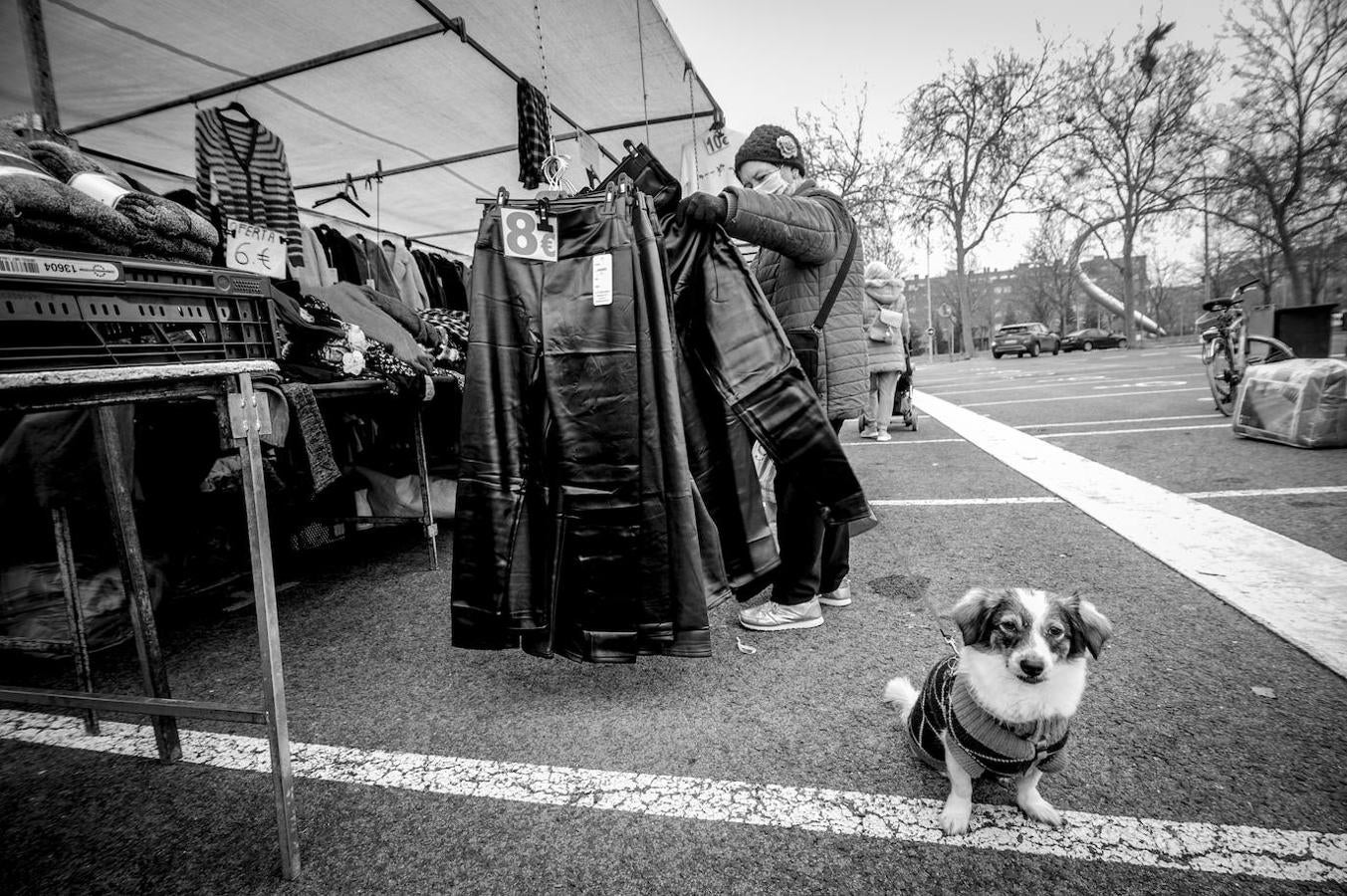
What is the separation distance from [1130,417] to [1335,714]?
22.4 ft

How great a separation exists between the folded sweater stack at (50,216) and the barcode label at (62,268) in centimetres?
23

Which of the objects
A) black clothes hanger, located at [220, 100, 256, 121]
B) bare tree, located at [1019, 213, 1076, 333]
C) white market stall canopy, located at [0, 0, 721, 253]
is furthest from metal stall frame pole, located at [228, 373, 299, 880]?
bare tree, located at [1019, 213, 1076, 333]

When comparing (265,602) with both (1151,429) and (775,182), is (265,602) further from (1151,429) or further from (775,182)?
(1151,429)

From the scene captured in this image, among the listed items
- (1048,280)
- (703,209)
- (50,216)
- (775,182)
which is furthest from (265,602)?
(1048,280)

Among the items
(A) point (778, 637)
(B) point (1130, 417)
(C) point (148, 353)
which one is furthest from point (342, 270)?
(B) point (1130, 417)

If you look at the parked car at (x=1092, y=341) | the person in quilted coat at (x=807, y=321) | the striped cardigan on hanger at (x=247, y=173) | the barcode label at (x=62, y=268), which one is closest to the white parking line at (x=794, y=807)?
the person in quilted coat at (x=807, y=321)

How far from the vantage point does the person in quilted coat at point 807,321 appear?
8.03 feet

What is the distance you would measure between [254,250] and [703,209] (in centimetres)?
180

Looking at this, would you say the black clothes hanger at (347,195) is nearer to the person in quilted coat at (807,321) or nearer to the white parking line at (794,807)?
the person in quilted coat at (807,321)

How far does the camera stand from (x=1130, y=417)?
7.25 meters

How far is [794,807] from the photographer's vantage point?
5.01 feet

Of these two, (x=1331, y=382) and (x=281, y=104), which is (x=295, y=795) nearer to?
(x=281, y=104)

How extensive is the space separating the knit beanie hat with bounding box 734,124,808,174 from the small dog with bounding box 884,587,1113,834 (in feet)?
7.02

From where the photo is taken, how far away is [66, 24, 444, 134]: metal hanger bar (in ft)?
12.4
